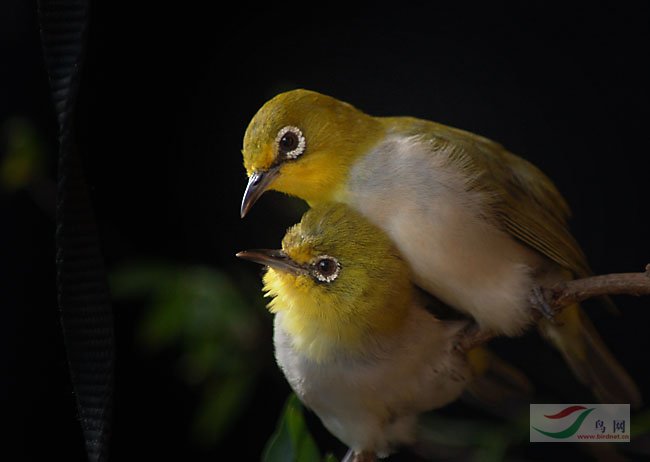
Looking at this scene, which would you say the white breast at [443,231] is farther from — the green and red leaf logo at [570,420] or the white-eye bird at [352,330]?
the green and red leaf logo at [570,420]

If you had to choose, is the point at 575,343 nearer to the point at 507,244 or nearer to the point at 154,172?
the point at 507,244

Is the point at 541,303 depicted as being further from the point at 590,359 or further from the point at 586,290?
the point at 590,359

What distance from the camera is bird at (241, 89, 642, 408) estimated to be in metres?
0.83

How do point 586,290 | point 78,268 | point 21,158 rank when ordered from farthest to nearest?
point 21,158
point 586,290
point 78,268

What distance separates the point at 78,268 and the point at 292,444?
10.3 inches

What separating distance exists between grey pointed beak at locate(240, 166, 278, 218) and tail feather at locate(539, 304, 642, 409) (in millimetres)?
386

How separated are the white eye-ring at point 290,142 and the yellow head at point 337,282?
7 cm

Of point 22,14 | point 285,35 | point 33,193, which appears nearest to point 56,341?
point 33,193

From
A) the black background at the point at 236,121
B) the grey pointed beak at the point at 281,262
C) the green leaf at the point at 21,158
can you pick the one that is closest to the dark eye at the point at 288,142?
the grey pointed beak at the point at 281,262

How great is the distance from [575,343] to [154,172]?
89 cm

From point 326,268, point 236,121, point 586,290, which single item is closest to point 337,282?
point 326,268

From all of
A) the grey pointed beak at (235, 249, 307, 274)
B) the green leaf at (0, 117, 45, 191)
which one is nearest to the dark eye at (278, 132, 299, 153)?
the grey pointed beak at (235, 249, 307, 274)

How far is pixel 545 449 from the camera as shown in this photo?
1.59m

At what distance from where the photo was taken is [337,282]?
0.81 meters
